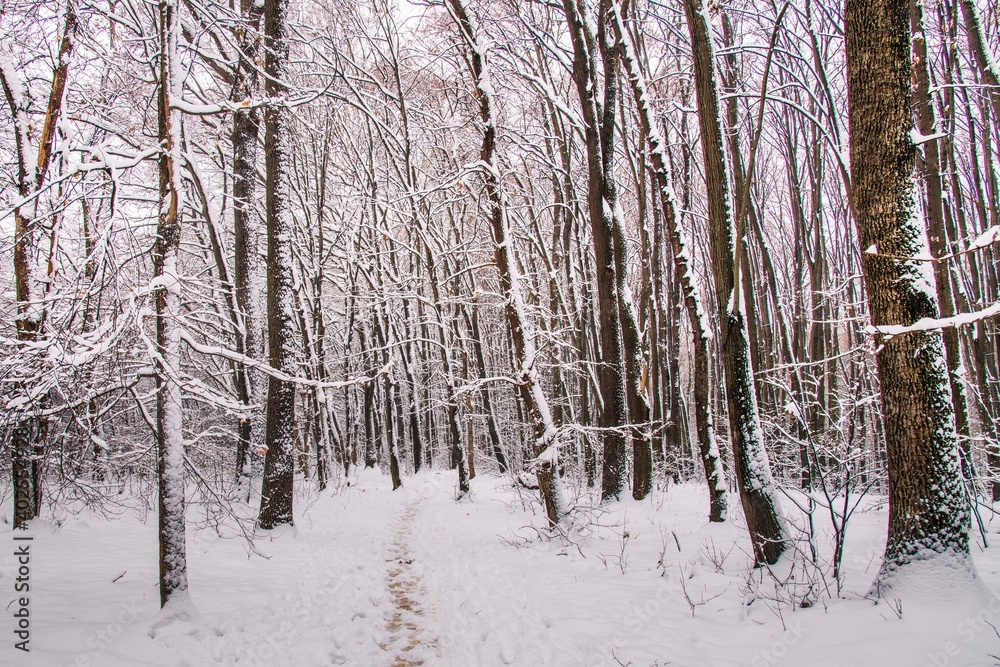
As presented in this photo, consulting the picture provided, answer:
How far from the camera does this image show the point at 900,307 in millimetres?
3625

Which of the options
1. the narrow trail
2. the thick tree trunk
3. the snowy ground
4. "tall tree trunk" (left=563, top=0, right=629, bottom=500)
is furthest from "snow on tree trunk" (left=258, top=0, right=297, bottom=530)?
the thick tree trunk

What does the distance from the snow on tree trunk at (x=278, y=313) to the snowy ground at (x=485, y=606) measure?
67 cm

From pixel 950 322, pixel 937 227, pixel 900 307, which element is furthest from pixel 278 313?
pixel 937 227

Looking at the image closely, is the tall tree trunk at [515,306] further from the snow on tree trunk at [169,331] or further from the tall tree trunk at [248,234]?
the snow on tree trunk at [169,331]

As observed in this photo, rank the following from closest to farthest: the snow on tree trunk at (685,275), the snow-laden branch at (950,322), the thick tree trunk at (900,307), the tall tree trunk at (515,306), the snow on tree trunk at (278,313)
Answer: the snow-laden branch at (950,322), the thick tree trunk at (900,307), the snow on tree trunk at (685,275), the tall tree trunk at (515,306), the snow on tree trunk at (278,313)

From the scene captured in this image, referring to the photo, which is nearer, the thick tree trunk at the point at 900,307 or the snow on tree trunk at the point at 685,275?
the thick tree trunk at the point at 900,307

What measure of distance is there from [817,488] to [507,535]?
276 inches

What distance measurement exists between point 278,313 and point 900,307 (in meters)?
8.12

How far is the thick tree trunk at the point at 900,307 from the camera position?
3.53 meters

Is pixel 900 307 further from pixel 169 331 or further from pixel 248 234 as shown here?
pixel 248 234

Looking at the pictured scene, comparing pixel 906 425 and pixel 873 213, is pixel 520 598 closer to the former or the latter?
pixel 906 425

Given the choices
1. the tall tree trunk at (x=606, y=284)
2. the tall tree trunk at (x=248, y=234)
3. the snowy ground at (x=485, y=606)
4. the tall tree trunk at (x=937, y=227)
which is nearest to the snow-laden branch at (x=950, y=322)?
the snowy ground at (x=485, y=606)

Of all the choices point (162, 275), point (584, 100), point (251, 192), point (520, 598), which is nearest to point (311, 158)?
point (251, 192)

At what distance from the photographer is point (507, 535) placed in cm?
840
